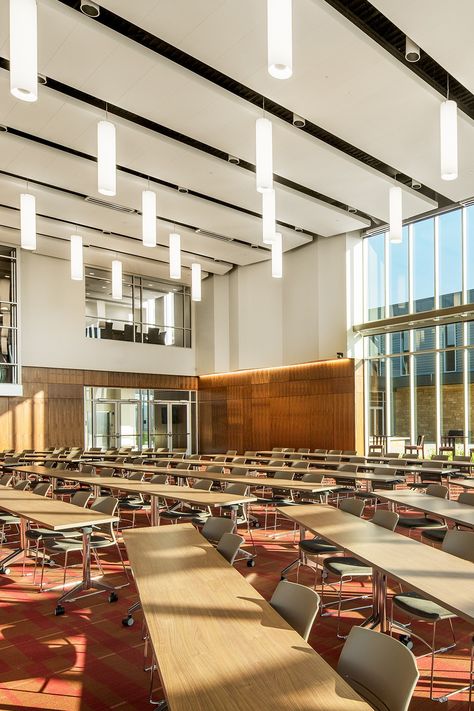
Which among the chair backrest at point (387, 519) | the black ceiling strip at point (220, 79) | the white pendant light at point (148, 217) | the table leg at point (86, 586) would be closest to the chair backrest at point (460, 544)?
the chair backrest at point (387, 519)

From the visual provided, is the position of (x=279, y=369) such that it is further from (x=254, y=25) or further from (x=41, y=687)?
(x=41, y=687)

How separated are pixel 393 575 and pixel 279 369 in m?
14.9

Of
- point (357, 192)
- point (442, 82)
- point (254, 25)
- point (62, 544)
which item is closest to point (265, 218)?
point (254, 25)

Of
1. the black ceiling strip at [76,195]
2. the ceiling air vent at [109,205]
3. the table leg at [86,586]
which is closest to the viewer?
the table leg at [86,586]

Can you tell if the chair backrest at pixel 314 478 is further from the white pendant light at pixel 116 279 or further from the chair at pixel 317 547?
the white pendant light at pixel 116 279

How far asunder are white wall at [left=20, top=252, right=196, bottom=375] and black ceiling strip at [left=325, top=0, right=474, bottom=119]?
41.3 feet

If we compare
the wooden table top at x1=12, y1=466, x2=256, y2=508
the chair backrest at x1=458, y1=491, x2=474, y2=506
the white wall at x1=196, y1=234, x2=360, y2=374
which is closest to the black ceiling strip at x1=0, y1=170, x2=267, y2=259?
the white wall at x1=196, y1=234, x2=360, y2=374

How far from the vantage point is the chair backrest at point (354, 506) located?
19.2 feet

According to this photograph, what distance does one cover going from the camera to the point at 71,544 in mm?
5727

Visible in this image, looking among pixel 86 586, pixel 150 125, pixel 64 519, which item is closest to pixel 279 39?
pixel 64 519

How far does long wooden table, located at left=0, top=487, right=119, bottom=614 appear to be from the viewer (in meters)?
5.29

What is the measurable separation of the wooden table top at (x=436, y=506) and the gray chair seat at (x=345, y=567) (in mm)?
1006

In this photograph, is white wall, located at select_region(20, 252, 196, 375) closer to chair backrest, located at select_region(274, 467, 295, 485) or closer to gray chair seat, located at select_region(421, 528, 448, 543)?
chair backrest, located at select_region(274, 467, 295, 485)

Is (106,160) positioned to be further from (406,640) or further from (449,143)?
(406,640)
